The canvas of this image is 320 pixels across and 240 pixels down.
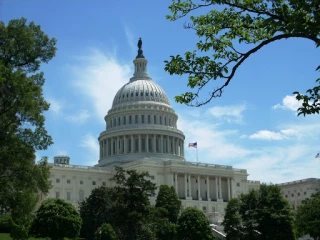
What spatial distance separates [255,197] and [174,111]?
86242mm

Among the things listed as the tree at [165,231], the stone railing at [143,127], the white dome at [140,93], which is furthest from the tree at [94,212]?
the white dome at [140,93]

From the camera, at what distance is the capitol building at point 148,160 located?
14762 centimetres

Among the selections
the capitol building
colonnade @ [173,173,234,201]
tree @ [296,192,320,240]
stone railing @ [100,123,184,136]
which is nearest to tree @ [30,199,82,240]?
tree @ [296,192,320,240]

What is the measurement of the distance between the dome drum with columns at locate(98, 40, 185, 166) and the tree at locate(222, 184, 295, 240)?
219 ft

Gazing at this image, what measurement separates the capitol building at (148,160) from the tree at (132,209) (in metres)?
56.0

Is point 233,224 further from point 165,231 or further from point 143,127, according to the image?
point 143,127

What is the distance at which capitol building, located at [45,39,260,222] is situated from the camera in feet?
484

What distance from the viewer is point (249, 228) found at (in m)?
90.4

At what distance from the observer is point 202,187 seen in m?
155

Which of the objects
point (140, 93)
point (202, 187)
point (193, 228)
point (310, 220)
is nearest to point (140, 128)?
point (140, 93)

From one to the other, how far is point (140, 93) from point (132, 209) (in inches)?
3974

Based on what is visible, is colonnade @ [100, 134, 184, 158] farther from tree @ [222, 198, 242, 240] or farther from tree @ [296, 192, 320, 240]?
tree @ [296, 192, 320, 240]

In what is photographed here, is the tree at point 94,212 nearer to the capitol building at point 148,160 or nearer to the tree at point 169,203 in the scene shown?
the tree at point 169,203

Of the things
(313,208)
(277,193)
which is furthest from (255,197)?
(313,208)
